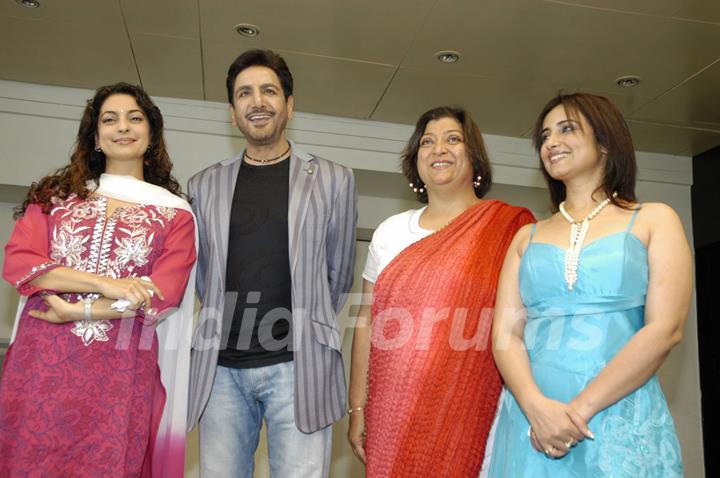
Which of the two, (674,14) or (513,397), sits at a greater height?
(674,14)

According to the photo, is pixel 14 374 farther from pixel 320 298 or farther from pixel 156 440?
pixel 320 298

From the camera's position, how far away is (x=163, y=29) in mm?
3949

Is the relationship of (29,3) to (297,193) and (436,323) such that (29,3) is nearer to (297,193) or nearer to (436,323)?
(297,193)

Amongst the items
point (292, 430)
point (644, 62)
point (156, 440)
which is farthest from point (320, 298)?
point (644, 62)

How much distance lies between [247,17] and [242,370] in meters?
2.24

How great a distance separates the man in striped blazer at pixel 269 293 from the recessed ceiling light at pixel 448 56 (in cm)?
187

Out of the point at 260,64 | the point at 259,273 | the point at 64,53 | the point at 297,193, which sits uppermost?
the point at 64,53

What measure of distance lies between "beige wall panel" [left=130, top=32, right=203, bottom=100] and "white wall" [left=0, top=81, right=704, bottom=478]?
17 cm

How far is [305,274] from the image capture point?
7.22 feet

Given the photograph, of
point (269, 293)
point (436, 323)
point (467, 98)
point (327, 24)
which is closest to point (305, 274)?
point (269, 293)

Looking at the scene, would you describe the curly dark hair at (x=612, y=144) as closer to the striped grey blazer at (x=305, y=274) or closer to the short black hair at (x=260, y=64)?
the striped grey blazer at (x=305, y=274)

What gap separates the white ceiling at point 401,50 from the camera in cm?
370

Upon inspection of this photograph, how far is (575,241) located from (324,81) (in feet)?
9.23

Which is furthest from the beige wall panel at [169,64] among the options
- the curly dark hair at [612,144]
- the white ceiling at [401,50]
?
the curly dark hair at [612,144]
